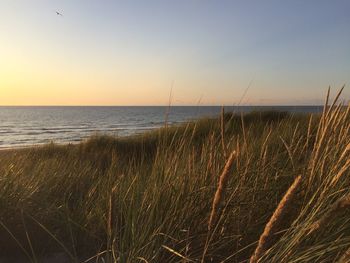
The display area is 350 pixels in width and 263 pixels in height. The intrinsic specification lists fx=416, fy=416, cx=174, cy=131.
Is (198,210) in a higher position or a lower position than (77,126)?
higher

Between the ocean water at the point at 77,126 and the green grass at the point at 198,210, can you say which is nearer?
the green grass at the point at 198,210

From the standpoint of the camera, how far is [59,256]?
3.28 metres

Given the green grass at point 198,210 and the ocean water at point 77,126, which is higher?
the green grass at point 198,210

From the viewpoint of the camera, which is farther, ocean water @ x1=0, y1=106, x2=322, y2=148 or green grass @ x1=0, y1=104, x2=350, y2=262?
ocean water @ x1=0, y1=106, x2=322, y2=148

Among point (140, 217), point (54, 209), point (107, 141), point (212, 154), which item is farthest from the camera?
point (107, 141)

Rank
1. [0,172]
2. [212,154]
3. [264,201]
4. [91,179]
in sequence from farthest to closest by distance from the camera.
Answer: [91,179] < [0,172] < [212,154] < [264,201]

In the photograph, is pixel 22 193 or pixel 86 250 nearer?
pixel 86 250

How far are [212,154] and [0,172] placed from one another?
2.30m

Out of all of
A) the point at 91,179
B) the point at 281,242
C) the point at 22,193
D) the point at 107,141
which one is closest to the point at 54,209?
the point at 22,193

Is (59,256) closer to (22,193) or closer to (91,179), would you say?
(22,193)

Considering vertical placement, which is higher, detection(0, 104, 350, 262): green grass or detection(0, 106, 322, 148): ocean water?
detection(0, 104, 350, 262): green grass

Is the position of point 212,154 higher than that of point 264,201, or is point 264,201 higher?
point 212,154

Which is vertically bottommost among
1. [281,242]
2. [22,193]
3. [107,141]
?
[107,141]

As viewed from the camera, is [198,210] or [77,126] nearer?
[198,210]
